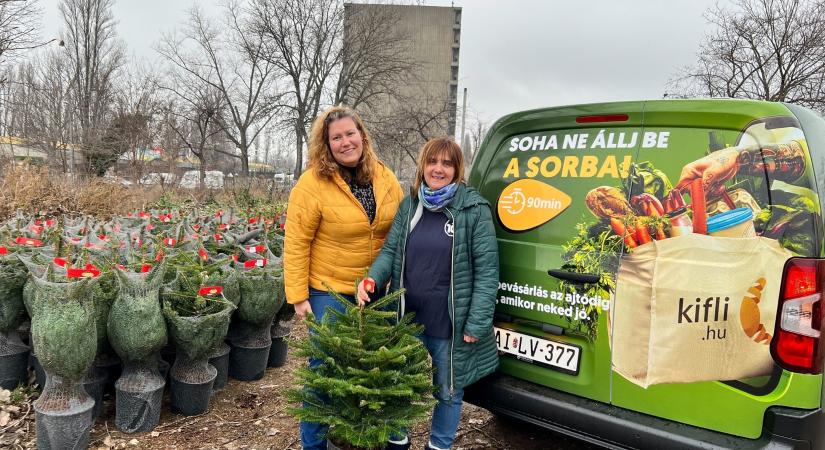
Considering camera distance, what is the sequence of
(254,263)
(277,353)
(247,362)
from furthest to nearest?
(277,353) → (247,362) → (254,263)

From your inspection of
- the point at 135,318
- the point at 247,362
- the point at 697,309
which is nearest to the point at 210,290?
the point at 135,318

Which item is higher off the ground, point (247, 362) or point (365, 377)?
point (365, 377)

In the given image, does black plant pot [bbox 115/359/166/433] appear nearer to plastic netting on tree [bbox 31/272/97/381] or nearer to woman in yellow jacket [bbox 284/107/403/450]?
plastic netting on tree [bbox 31/272/97/381]

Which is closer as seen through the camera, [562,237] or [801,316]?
[801,316]

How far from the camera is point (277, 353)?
457cm

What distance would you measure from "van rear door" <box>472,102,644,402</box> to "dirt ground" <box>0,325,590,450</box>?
1.12m

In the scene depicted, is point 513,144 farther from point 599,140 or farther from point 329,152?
point 329,152

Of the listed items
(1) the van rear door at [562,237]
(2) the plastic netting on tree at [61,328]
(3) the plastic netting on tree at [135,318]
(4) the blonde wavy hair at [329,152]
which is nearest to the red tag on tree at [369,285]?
(4) the blonde wavy hair at [329,152]

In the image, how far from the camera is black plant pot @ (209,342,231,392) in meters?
3.86

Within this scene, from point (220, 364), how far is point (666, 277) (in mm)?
3223

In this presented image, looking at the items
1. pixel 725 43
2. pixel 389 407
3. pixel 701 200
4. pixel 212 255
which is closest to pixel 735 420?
pixel 701 200

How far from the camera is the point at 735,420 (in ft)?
6.63

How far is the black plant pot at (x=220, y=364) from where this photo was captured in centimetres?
386

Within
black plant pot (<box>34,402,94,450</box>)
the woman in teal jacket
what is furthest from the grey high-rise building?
black plant pot (<box>34,402,94,450</box>)
